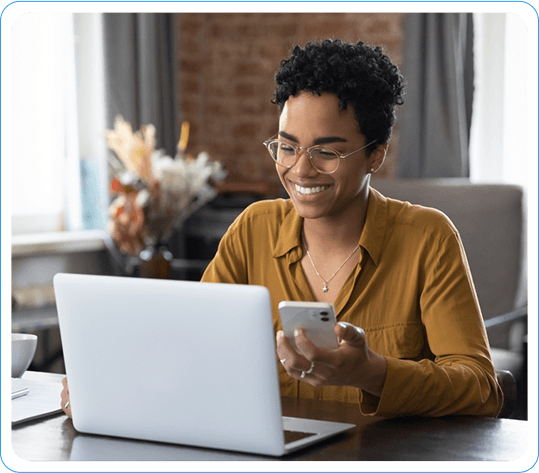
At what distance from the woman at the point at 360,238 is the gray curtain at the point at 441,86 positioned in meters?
2.04

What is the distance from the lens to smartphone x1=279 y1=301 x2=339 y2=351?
96 centimetres

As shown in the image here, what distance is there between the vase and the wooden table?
6.30 feet

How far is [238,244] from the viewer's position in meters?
1.60

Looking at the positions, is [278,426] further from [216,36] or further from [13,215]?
[216,36]

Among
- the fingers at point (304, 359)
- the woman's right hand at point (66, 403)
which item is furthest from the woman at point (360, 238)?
the woman's right hand at point (66, 403)

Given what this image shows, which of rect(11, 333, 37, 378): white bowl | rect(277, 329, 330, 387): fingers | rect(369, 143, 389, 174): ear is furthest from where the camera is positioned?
rect(369, 143, 389, 174): ear

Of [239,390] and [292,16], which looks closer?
[239,390]

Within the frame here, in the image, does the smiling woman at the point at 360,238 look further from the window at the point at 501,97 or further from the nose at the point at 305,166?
the window at the point at 501,97

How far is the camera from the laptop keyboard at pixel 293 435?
988 millimetres

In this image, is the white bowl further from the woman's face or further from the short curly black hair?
the short curly black hair

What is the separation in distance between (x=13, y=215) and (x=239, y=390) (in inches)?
103

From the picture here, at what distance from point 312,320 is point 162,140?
284cm

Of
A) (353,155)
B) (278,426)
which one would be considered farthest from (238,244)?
(278,426)

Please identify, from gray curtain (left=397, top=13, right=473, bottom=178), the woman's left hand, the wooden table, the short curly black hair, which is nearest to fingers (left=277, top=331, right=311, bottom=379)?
the woman's left hand
